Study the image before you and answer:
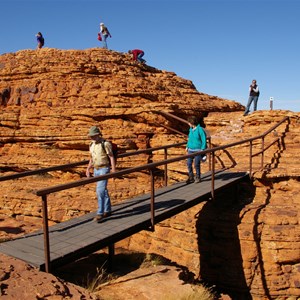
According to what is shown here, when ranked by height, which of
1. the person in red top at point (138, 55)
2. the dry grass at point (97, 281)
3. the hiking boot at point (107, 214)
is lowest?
the dry grass at point (97, 281)

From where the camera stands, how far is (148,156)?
12734 mm

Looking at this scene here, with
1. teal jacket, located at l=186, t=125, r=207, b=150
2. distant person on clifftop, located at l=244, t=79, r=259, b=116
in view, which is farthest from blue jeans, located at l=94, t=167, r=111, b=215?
distant person on clifftop, located at l=244, t=79, r=259, b=116

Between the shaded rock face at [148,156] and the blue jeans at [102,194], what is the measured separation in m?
1.79

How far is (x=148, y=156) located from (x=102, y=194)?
6868 mm

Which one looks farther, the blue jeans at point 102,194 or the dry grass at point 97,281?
the blue jeans at point 102,194

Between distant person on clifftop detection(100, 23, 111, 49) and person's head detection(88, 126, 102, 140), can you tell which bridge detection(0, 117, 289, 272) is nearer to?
person's head detection(88, 126, 102, 140)

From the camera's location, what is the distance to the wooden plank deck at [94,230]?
4.67m

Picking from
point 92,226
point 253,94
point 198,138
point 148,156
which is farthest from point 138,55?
point 92,226

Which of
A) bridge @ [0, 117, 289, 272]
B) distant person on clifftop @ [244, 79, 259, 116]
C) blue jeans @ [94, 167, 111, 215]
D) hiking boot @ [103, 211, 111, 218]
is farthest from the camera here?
distant person on clifftop @ [244, 79, 259, 116]

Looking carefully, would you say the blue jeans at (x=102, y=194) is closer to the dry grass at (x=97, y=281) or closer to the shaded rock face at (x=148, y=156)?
the dry grass at (x=97, y=281)

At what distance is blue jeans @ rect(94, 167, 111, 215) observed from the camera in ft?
19.3

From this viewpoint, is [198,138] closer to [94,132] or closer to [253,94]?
[94,132]

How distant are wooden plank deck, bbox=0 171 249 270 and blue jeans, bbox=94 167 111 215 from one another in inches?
8.0

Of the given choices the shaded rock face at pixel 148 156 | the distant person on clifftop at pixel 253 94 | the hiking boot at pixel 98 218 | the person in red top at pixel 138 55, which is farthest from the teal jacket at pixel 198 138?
the person in red top at pixel 138 55
